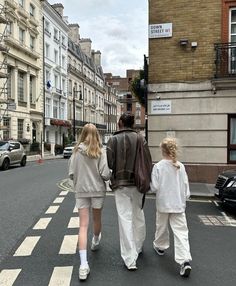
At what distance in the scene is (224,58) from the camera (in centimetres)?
1277

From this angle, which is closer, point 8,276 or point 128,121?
point 8,276

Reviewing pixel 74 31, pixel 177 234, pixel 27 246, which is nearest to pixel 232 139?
pixel 177 234

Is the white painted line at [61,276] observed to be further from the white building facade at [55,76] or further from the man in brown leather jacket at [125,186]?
the white building facade at [55,76]

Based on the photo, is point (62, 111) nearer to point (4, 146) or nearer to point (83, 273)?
point (4, 146)

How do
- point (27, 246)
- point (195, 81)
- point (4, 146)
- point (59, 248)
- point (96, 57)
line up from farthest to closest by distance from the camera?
point (96, 57) → point (4, 146) → point (195, 81) → point (27, 246) → point (59, 248)

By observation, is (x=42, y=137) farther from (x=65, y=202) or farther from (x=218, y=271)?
(x=218, y=271)

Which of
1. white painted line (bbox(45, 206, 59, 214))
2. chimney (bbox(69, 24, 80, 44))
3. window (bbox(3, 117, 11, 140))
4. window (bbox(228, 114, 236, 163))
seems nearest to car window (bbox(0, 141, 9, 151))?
window (bbox(3, 117, 11, 140))

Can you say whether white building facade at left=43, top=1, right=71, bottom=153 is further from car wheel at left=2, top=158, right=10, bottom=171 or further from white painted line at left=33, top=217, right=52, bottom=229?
white painted line at left=33, top=217, right=52, bottom=229

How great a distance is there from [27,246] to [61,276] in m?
1.46

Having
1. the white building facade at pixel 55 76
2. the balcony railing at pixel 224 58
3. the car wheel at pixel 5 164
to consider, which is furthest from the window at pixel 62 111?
the balcony railing at pixel 224 58

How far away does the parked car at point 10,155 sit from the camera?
72.3ft

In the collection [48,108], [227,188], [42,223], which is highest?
[48,108]

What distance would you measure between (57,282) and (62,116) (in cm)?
5104

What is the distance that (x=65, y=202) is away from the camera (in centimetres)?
994
